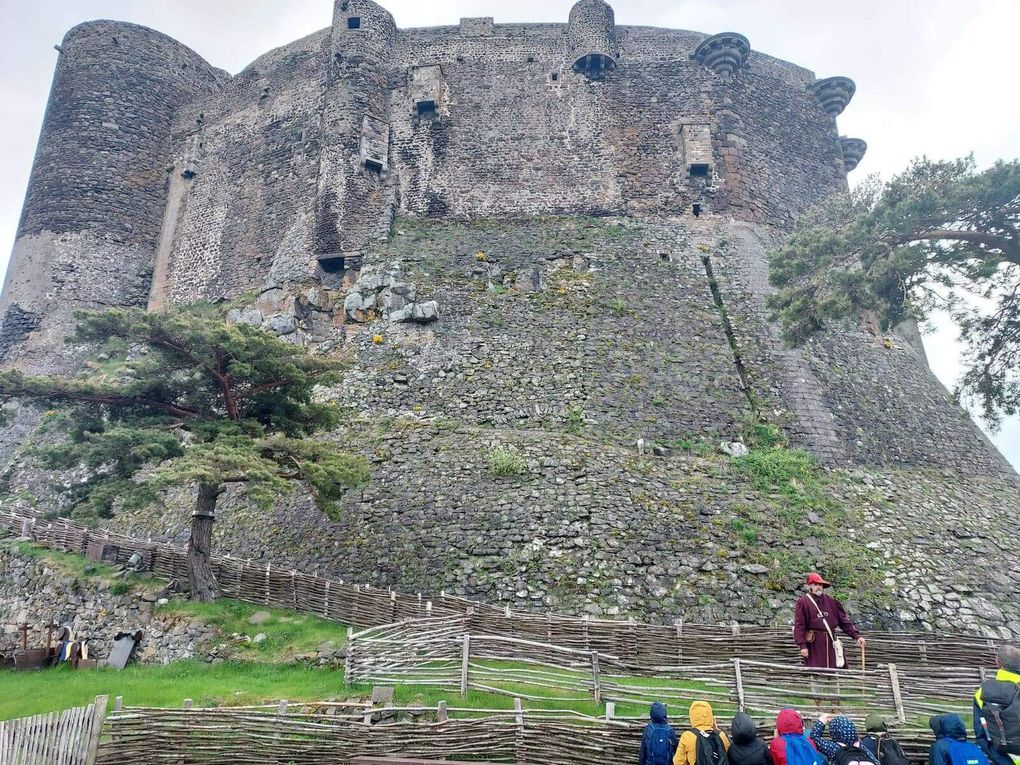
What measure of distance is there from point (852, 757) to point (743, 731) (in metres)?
0.83

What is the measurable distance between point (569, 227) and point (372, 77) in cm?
948

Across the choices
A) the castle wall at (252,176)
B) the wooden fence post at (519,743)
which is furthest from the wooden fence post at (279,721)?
the castle wall at (252,176)

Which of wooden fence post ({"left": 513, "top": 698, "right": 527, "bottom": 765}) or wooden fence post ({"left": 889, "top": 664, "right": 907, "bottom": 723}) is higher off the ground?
wooden fence post ({"left": 889, "top": 664, "right": 907, "bottom": 723})

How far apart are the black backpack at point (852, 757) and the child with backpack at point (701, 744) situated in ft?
2.91

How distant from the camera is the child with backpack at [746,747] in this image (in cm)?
563

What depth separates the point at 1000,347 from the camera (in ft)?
42.3

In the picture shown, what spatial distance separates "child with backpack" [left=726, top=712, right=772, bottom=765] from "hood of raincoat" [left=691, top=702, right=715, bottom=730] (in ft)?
0.72

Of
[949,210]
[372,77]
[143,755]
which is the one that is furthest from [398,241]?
[143,755]

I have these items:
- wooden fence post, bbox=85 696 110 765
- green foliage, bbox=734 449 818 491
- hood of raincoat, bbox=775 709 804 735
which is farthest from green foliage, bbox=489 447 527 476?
hood of raincoat, bbox=775 709 804 735

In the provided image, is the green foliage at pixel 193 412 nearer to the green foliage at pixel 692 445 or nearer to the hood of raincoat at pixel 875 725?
the green foliage at pixel 692 445

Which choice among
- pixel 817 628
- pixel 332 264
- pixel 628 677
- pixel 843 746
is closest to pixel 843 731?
pixel 843 746

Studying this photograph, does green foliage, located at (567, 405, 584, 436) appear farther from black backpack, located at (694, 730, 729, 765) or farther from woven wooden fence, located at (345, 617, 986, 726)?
black backpack, located at (694, 730, 729, 765)

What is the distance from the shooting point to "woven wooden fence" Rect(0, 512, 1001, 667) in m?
10.6

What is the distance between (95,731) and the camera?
763cm
